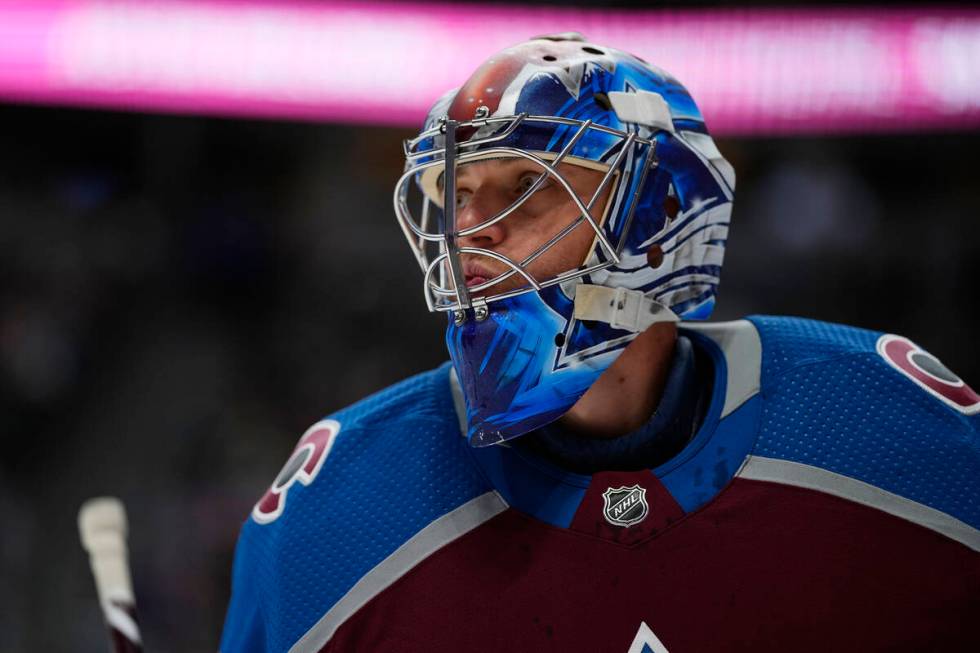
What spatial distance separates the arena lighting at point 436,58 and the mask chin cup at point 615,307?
2.77m

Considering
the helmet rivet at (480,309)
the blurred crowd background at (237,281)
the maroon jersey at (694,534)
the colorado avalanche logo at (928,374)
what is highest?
the helmet rivet at (480,309)

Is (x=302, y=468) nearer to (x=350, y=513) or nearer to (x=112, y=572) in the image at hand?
(x=350, y=513)

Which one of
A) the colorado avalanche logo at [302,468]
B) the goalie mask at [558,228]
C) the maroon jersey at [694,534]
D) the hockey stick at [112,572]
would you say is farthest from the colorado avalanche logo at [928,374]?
the hockey stick at [112,572]

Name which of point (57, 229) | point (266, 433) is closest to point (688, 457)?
point (266, 433)

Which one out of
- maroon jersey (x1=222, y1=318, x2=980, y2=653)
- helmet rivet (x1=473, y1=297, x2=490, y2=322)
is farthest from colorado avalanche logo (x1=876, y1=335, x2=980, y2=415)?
helmet rivet (x1=473, y1=297, x2=490, y2=322)

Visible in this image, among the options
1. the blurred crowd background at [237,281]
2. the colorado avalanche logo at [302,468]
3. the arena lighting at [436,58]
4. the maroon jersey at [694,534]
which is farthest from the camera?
the blurred crowd background at [237,281]

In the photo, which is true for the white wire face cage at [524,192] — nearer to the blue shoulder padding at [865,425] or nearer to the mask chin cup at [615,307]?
the mask chin cup at [615,307]

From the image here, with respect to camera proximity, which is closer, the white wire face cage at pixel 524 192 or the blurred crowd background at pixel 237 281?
the white wire face cage at pixel 524 192

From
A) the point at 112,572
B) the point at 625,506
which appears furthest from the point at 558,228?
A: the point at 112,572

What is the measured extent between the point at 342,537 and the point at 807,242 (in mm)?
3390

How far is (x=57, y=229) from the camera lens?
163 inches

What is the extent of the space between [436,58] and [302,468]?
9.23 ft

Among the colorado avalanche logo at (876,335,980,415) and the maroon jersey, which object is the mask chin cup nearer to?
the maroon jersey

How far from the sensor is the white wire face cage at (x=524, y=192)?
1.23 m
